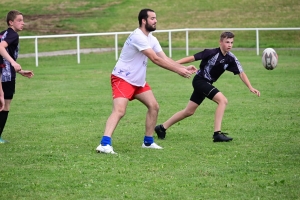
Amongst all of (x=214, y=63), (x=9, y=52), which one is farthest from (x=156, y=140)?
(x=9, y=52)

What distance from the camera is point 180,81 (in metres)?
20.5

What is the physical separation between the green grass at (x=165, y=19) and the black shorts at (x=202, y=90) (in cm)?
2173

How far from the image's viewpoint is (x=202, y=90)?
36.6ft

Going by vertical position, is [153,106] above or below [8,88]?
below

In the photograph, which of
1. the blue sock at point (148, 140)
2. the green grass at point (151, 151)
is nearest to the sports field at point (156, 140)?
the green grass at point (151, 151)

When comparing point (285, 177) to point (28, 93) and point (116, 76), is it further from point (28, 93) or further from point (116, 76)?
point (28, 93)

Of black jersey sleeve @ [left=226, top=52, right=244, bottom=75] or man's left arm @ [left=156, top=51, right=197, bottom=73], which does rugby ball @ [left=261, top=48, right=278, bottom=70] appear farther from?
man's left arm @ [left=156, top=51, right=197, bottom=73]

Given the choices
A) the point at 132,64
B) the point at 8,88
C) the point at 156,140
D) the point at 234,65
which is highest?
the point at 132,64

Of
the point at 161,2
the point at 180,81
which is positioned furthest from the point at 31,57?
the point at 161,2

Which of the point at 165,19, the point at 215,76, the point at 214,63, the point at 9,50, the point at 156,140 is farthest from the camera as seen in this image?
the point at 165,19

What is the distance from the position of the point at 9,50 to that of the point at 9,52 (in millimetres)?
29

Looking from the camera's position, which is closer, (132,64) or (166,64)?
(166,64)

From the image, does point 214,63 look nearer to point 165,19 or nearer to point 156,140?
point 156,140

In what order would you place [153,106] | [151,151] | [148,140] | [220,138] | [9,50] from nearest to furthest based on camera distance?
[151,151] < [153,106] < [148,140] < [9,50] < [220,138]
